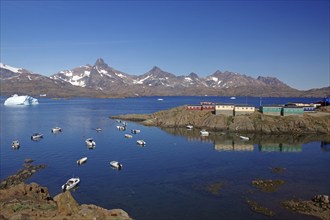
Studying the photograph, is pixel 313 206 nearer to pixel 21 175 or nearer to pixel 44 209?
pixel 44 209

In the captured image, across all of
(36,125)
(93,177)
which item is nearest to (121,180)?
(93,177)

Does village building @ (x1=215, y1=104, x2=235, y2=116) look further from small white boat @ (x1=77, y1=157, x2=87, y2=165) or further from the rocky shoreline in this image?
the rocky shoreline

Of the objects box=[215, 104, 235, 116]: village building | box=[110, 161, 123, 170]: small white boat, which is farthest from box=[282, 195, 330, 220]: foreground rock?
box=[215, 104, 235, 116]: village building

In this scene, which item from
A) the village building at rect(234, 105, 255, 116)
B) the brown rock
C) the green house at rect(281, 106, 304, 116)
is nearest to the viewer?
the brown rock

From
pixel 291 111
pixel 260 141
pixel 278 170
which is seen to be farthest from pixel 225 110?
pixel 278 170

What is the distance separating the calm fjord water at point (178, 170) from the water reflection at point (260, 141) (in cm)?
28

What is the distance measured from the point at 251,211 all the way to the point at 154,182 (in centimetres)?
1882

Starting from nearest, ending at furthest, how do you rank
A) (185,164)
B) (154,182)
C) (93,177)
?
1. (154,182)
2. (93,177)
3. (185,164)

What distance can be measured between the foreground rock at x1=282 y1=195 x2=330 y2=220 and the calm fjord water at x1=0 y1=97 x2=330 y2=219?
147 cm

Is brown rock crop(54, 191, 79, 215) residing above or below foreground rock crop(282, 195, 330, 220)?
above

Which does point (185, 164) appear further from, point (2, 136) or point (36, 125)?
point (36, 125)

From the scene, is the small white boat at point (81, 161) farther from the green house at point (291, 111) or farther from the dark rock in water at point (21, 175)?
the green house at point (291, 111)

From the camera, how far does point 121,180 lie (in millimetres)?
57375

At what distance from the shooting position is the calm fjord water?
45469 mm
